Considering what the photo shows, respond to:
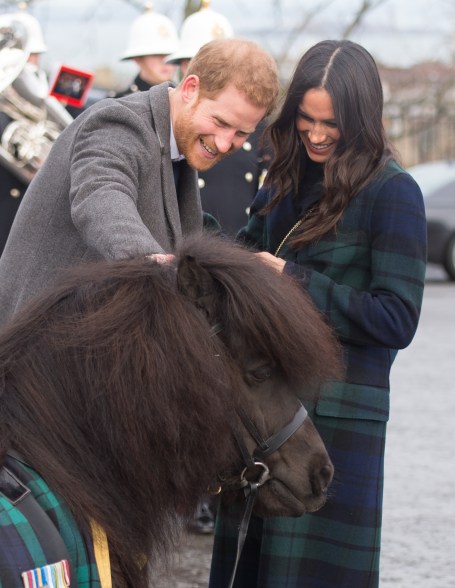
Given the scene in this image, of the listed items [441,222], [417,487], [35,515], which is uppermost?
[35,515]

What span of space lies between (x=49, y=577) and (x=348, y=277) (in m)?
1.44

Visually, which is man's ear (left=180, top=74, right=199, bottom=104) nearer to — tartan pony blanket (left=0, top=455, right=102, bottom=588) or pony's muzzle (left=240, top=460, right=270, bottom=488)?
pony's muzzle (left=240, top=460, right=270, bottom=488)

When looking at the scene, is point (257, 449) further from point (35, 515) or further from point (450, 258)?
point (450, 258)

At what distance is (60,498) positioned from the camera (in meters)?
2.32

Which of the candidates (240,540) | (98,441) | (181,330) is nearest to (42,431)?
(98,441)

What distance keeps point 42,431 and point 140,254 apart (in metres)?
0.52

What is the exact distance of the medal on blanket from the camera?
7.19 feet

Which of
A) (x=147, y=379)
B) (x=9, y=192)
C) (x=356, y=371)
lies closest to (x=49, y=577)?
(x=147, y=379)

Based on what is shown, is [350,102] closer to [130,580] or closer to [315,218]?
[315,218]

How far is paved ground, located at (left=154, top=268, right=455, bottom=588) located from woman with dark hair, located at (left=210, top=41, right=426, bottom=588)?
1.37 feet

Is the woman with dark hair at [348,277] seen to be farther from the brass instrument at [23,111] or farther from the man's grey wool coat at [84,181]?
the brass instrument at [23,111]

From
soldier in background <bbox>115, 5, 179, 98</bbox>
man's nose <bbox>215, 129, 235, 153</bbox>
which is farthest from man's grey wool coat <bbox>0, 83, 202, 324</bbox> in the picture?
soldier in background <bbox>115, 5, 179, 98</bbox>

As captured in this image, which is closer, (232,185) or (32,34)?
(232,185)

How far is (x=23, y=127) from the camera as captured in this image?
6.18 metres
